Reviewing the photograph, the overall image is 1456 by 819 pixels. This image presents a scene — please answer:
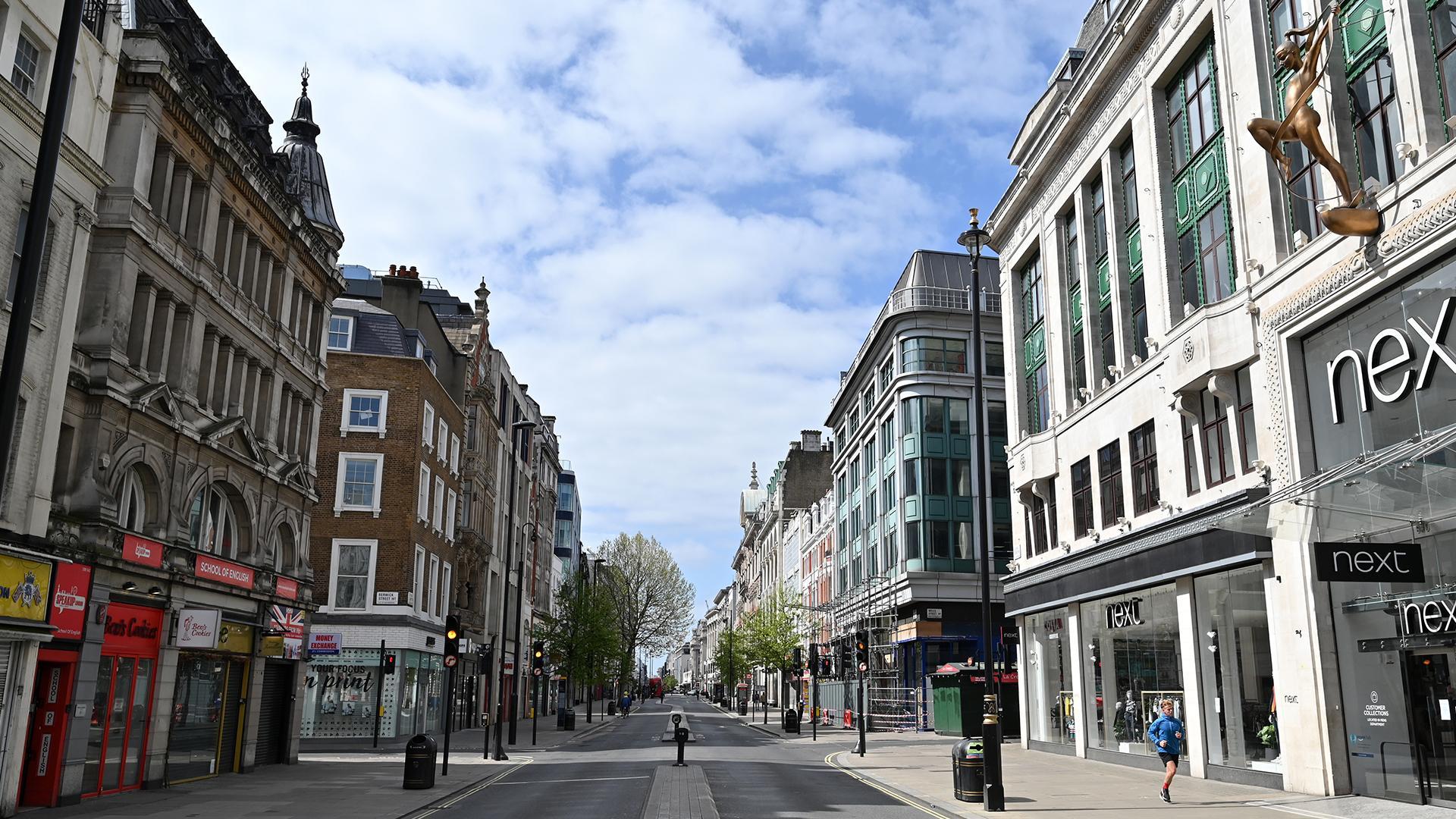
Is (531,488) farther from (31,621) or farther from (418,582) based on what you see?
(31,621)

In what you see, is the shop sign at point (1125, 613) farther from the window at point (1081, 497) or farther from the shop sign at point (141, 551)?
the shop sign at point (141, 551)

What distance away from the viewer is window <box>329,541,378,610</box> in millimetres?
40344

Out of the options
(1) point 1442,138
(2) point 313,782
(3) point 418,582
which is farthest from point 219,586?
(1) point 1442,138

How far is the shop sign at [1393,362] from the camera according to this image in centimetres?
1647

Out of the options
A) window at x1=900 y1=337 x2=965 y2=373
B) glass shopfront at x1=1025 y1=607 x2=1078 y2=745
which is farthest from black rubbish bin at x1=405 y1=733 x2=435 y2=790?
window at x1=900 y1=337 x2=965 y2=373

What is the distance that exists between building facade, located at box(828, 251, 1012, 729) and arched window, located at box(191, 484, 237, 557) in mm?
32170

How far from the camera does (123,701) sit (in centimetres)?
2053

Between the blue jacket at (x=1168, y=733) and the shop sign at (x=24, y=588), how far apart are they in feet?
64.9

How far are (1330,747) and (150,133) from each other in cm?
2566

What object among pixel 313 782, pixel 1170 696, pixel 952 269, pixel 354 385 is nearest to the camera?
pixel 313 782

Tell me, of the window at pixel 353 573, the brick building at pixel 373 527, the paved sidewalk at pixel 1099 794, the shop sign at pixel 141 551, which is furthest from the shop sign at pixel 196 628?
the window at pixel 353 573

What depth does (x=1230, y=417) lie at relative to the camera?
23.8m

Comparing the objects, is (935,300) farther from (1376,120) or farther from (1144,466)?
(1376,120)

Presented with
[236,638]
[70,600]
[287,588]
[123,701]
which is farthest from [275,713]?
[70,600]
